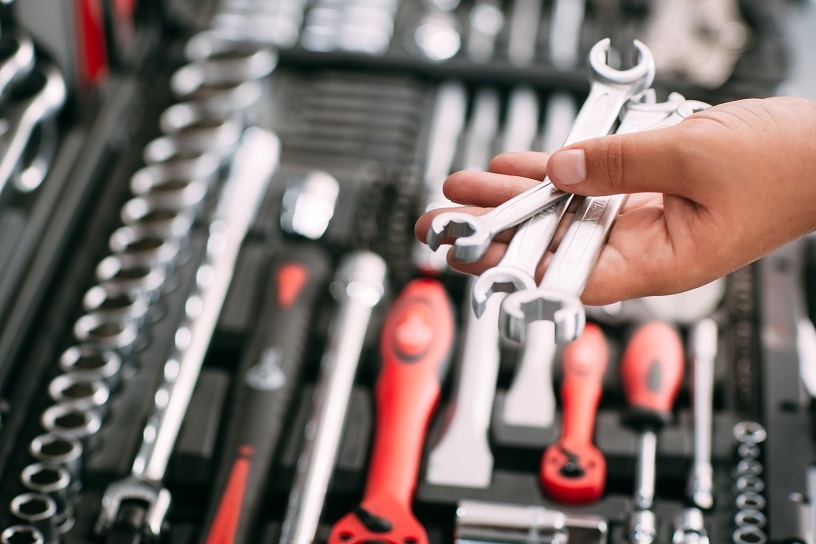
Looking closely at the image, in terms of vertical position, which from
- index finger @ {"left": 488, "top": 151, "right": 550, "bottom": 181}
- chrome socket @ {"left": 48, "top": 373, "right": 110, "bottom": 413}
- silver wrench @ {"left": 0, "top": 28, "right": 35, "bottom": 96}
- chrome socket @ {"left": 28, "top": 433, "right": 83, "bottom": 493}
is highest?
silver wrench @ {"left": 0, "top": 28, "right": 35, "bottom": 96}

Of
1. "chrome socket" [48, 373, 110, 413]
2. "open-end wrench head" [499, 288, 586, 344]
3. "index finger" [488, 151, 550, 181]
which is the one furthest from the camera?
"chrome socket" [48, 373, 110, 413]

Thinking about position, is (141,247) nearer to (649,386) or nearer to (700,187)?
(649,386)

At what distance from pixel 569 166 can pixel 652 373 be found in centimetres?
39

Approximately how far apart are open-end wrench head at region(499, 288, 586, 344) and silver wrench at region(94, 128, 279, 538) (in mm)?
428

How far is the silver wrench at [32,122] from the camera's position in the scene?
1.22 m

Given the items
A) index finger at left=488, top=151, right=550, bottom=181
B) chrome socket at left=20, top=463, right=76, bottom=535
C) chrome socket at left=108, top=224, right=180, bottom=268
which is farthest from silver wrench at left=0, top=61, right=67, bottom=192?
index finger at left=488, top=151, right=550, bottom=181

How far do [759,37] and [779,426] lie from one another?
0.65m

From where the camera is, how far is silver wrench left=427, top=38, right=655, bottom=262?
2.68 ft

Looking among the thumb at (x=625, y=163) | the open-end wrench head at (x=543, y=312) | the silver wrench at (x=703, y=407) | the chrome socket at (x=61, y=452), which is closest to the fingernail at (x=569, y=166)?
the thumb at (x=625, y=163)

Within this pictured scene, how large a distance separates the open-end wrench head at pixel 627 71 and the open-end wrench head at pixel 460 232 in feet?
0.65

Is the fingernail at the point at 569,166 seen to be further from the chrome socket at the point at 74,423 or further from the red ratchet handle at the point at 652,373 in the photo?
the chrome socket at the point at 74,423

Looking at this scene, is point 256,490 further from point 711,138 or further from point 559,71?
point 559,71

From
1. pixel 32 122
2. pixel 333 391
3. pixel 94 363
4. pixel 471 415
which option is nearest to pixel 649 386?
pixel 471 415

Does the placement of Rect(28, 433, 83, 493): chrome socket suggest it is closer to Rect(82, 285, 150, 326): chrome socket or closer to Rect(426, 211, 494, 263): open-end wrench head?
Rect(82, 285, 150, 326): chrome socket
